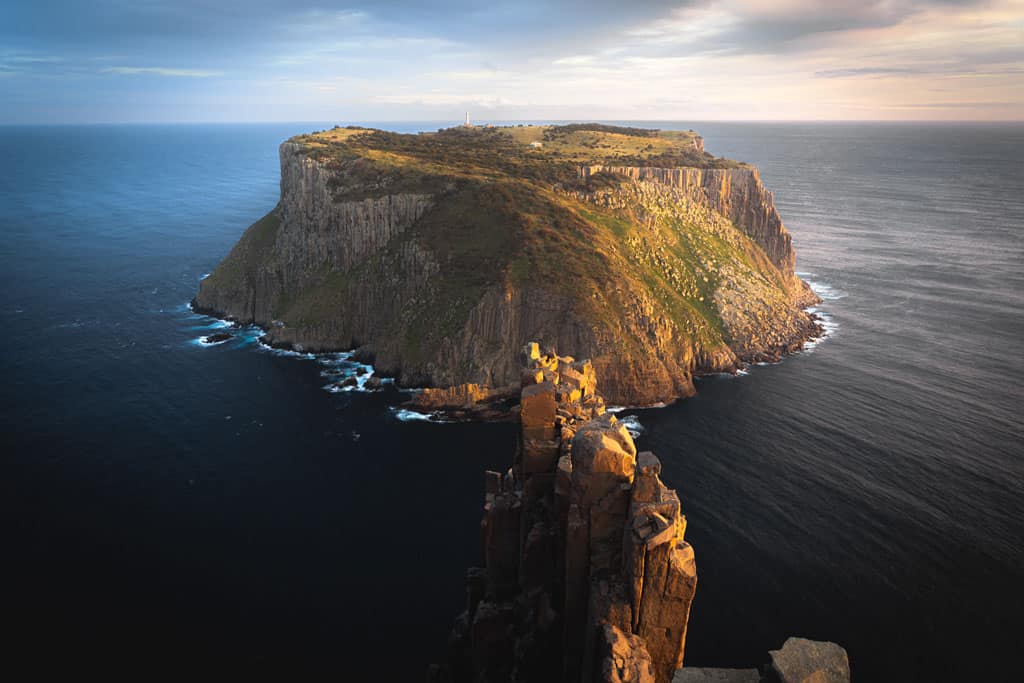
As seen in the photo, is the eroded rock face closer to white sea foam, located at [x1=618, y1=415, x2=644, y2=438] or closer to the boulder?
the boulder

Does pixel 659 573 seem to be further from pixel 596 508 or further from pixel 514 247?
pixel 514 247

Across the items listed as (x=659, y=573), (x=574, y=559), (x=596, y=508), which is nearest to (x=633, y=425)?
(x=574, y=559)

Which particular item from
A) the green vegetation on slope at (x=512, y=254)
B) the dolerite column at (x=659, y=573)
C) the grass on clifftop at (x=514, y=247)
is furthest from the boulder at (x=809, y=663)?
the grass on clifftop at (x=514, y=247)

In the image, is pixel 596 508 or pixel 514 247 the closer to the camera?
pixel 596 508

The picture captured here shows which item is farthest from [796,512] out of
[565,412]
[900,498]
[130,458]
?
[130,458]

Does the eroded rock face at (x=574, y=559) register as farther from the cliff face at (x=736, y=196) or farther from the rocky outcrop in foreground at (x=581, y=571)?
the cliff face at (x=736, y=196)

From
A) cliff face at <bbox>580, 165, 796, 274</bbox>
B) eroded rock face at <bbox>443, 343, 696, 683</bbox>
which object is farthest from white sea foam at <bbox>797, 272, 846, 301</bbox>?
eroded rock face at <bbox>443, 343, 696, 683</bbox>
